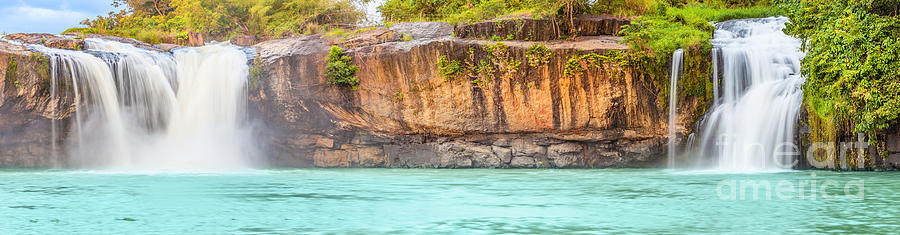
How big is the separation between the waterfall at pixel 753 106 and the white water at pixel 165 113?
42.5 ft

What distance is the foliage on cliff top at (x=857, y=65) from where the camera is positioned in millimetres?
15414

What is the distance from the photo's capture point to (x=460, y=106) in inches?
797

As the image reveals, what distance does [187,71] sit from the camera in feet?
69.4

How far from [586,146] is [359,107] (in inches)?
255

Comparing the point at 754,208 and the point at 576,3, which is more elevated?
the point at 576,3

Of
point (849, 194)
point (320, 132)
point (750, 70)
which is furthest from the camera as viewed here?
point (320, 132)

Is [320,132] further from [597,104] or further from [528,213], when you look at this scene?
[528,213]

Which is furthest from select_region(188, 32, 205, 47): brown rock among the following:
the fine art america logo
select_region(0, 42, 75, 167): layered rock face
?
the fine art america logo

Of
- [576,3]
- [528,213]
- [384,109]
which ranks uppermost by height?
[576,3]

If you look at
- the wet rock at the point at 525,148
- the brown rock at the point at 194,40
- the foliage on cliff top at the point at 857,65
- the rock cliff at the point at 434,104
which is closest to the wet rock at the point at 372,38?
the rock cliff at the point at 434,104

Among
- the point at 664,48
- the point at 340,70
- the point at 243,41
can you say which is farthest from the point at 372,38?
the point at 664,48

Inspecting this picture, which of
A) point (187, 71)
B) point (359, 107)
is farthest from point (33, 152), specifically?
point (359, 107)

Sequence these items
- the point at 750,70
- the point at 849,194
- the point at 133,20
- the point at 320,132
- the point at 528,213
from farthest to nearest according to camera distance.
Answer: the point at 133,20
the point at 320,132
the point at 750,70
the point at 849,194
the point at 528,213

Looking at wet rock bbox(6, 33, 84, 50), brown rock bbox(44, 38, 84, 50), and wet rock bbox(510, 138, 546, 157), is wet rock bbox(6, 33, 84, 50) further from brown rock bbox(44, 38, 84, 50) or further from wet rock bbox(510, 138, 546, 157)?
wet rock bbox(510, 138, 546, 157)
